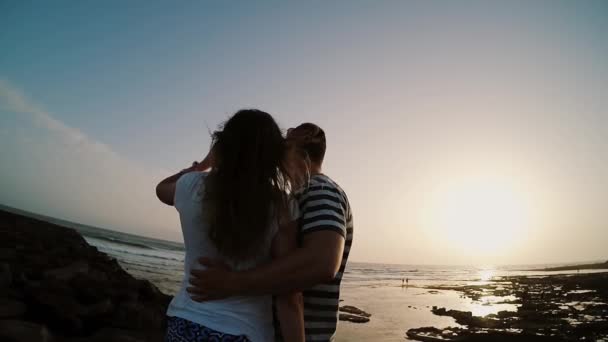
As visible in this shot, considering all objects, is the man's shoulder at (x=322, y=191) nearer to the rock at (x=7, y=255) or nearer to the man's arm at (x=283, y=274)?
the man's arm at (x=283, y=274)

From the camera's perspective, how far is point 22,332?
4.28 m

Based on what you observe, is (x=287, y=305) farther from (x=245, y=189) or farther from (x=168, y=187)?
(x=168, y=187)

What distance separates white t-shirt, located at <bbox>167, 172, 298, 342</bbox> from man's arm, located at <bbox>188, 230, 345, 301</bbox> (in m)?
0.06

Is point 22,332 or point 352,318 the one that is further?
point 352,318

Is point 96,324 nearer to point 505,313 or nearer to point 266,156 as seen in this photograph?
point 266,156

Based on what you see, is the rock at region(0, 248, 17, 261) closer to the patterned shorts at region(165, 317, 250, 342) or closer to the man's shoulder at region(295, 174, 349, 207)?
the patterned shorts at region(165, 317, 250, 342)

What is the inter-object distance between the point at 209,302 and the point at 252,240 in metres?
0.33

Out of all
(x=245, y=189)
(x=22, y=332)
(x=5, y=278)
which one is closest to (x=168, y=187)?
(x=245, y=189)

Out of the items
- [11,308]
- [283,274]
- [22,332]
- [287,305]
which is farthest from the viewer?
[11,308]

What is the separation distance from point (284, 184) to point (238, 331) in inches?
25.4

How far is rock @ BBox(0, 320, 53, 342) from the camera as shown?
164 inches

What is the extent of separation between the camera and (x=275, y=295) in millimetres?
1637

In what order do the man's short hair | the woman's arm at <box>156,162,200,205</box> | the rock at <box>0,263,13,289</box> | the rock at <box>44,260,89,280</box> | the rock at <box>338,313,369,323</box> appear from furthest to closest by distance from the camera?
the rock at <box>338,313,369,323</box>
the rock at <box>44,260,89,280</box>
the rock at <box>0,263,13,289</box>
the man's short hair
the woman's arm at <box>156,162,200,205</box>

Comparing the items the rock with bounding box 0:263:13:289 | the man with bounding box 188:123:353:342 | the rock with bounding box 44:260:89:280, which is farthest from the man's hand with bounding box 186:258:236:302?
the rock with bounding box 44:260:89:280
